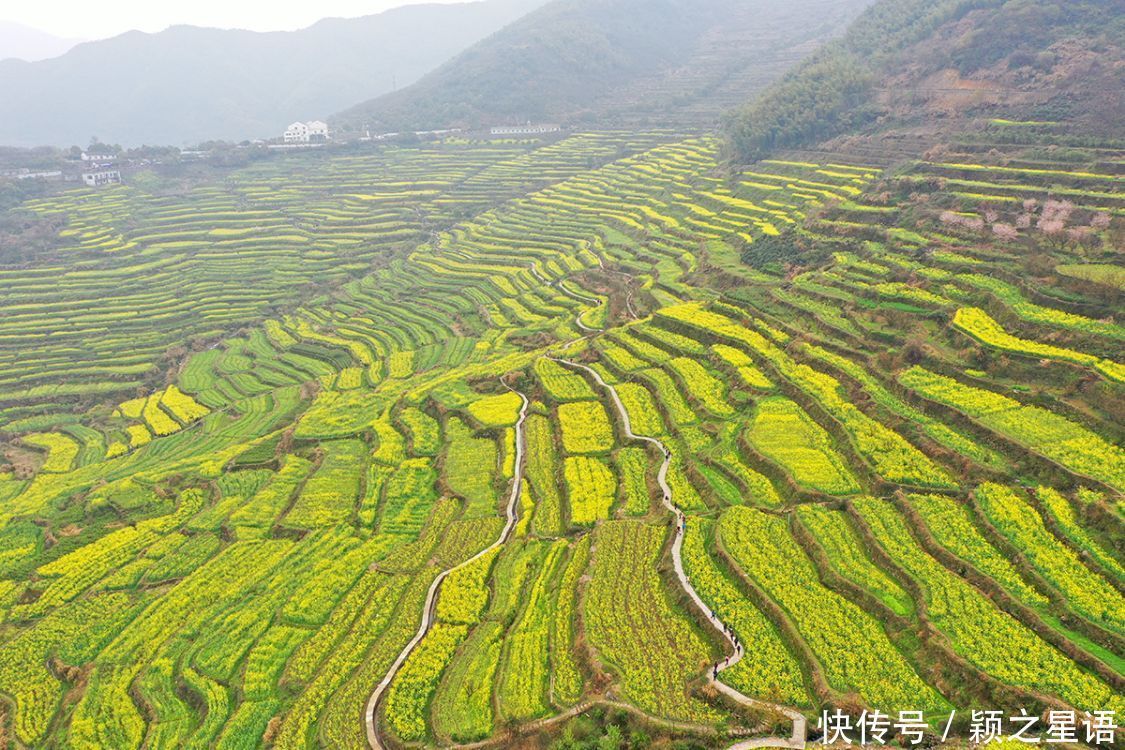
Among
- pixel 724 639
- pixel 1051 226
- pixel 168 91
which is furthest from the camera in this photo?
pixel 168 91

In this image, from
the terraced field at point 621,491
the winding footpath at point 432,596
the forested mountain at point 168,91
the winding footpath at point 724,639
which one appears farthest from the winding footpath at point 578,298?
the forested mountain at point 168,91

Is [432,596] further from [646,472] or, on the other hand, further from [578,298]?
[578,298]

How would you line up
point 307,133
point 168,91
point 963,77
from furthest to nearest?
point 168,91, point 307,133, point 963,77

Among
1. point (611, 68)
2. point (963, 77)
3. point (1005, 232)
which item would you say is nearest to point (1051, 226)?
point (1005, 232)

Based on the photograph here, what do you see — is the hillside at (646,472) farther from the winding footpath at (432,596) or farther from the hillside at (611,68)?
the hillside at (611,68)

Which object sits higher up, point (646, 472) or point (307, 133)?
point (307, 133)

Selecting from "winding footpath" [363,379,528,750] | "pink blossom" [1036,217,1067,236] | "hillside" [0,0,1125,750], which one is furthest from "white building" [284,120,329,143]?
"pink blossom" [1036,217,1067,236]

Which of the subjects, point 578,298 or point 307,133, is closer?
point 578,298

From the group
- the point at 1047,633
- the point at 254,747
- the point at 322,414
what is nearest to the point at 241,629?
the point at 254,747
